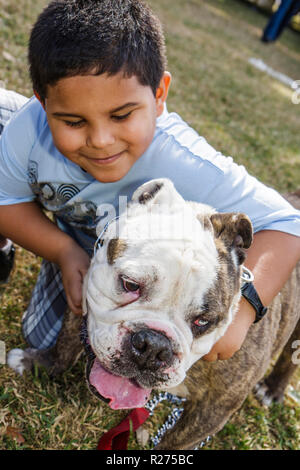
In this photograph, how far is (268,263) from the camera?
263cm

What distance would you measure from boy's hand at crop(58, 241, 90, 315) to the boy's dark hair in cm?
94

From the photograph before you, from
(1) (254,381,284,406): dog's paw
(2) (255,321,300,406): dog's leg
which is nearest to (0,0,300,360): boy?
(2) (255,321,300,406): dog's leg

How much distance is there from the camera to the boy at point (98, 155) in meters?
2.20

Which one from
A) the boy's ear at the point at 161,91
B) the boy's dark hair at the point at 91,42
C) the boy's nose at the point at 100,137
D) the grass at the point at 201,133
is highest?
the boy's dark hair at the point at 91,42

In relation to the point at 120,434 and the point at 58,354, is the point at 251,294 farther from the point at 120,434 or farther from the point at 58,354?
the point at 58,354

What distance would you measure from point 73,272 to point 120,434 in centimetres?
107

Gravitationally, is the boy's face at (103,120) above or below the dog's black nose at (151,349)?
above

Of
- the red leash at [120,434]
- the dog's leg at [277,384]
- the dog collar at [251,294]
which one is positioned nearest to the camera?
the dog collar at [251,294]

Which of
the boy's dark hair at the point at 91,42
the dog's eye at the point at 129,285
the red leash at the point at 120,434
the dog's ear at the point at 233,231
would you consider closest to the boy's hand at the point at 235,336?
the dog's ear at the point at 233,231

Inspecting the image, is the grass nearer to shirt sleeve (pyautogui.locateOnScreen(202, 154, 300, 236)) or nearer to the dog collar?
the dog collar

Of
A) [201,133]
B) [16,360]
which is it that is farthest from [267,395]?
[201,133]

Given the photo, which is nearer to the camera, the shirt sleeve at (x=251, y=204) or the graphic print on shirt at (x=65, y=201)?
the shirt sleeve at (x=251, y=204)

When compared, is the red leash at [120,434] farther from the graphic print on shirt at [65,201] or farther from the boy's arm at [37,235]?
the graphic print on shirt at [65,201]
